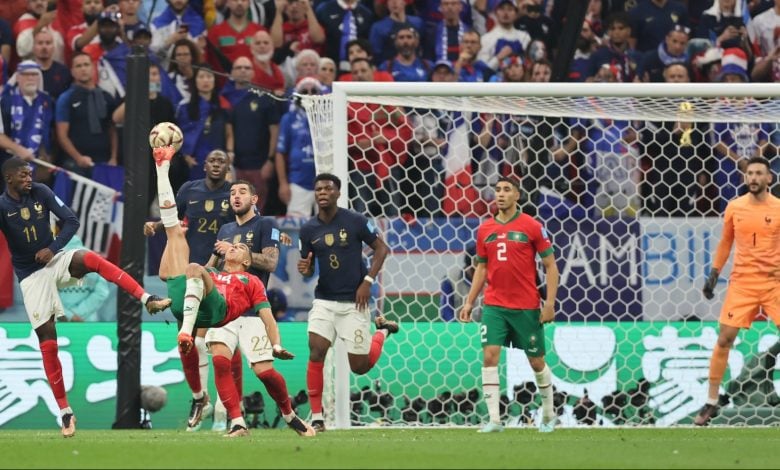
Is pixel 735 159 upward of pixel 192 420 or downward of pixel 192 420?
upward

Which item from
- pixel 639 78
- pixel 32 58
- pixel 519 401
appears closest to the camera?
pixel 519 401

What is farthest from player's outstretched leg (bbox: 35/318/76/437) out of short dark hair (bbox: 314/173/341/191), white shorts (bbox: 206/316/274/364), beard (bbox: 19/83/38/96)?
beard (bbox: 19/83/38/96)

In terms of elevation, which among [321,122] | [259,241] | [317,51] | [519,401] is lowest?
[519,401]

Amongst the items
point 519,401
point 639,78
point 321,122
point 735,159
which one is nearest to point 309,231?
point 321,122

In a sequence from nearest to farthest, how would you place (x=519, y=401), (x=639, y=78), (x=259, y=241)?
(x=259, y=241), (x=519, y=401), (x=639, y=78)

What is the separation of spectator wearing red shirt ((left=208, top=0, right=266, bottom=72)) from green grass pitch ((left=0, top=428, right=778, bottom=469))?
660 centimetres

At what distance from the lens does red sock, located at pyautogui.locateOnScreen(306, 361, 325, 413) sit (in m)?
12.5

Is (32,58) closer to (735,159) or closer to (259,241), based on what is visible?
(259,241)

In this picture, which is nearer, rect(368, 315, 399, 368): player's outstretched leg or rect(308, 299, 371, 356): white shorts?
rect(308, 299, 371, 356): white shorts

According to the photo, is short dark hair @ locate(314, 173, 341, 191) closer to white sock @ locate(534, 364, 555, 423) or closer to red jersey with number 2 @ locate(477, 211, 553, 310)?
red jersey with number 2 @ locate(477, 211, 553, 310)

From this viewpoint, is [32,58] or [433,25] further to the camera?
[433,25]

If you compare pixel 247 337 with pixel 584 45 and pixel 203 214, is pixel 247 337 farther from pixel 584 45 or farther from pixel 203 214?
pixel 584 45

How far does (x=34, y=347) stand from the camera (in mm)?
13930

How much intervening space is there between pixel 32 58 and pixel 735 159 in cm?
799
